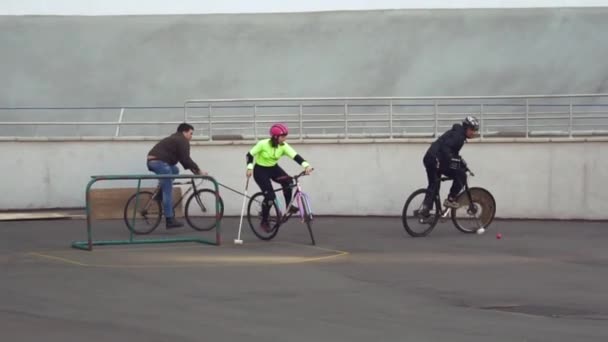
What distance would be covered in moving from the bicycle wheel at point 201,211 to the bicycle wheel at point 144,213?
54 cm

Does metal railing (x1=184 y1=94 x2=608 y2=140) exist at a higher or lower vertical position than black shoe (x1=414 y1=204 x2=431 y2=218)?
higher

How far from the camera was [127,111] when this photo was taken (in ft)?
99.8

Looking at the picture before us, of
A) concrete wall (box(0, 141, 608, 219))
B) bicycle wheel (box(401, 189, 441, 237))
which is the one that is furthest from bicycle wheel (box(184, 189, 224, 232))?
bicycle wheel (box(401, 189, 441, 237))

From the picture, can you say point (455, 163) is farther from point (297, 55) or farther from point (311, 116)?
point (297, 55)

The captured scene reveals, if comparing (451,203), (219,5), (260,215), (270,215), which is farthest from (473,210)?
(219,5)

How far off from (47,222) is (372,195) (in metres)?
5.96

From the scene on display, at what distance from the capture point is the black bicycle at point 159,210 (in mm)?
17266

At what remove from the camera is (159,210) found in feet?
57.4

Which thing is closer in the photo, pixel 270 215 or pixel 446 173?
pixel 270 215

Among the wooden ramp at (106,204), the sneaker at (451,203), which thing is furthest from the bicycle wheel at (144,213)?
the sneaker at (451,203)

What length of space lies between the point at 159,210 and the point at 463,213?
187 inches

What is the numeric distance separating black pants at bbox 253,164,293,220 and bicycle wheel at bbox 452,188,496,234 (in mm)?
2761

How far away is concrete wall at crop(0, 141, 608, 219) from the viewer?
20.5 m

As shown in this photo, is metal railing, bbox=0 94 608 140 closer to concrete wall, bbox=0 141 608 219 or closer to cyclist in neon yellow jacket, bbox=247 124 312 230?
concrete wall, bbox=0 141 608 219
